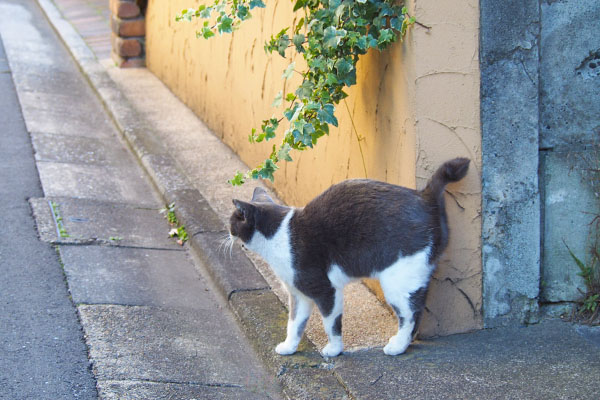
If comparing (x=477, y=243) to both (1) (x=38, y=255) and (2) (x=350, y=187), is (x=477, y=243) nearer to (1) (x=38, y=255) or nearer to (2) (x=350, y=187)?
(2) (x=350, y=187)

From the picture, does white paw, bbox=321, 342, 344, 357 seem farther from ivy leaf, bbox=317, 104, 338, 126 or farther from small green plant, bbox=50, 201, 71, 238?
small green plant, bbox=50, 201, 71, 238

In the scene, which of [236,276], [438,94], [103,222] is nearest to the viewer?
[438,94]

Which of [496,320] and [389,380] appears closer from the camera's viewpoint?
[389,380]

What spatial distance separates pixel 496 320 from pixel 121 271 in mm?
2351

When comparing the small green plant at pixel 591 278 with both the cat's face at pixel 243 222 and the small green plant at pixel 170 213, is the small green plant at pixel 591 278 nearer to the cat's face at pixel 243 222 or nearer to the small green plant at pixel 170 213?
the cat's face at pixel 243 222

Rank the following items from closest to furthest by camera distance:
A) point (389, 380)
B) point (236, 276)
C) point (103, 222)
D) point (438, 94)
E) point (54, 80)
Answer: point (389, 380) < point (438, 94) < point (236, 276) < point (103, 222) < point (54, 80)

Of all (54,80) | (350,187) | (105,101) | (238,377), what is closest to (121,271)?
(238,377)

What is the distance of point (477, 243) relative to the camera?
3.58 metres

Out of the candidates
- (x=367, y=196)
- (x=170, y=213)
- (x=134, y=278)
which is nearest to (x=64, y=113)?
(x=170, y=213)

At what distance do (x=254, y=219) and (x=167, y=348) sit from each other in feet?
2.74

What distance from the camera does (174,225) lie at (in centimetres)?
569

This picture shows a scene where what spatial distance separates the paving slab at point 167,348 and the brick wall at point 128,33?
6611 mm

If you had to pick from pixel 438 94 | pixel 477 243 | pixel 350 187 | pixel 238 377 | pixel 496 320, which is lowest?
pixel 238 377

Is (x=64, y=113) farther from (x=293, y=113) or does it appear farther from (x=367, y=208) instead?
(x=367, y=208)
